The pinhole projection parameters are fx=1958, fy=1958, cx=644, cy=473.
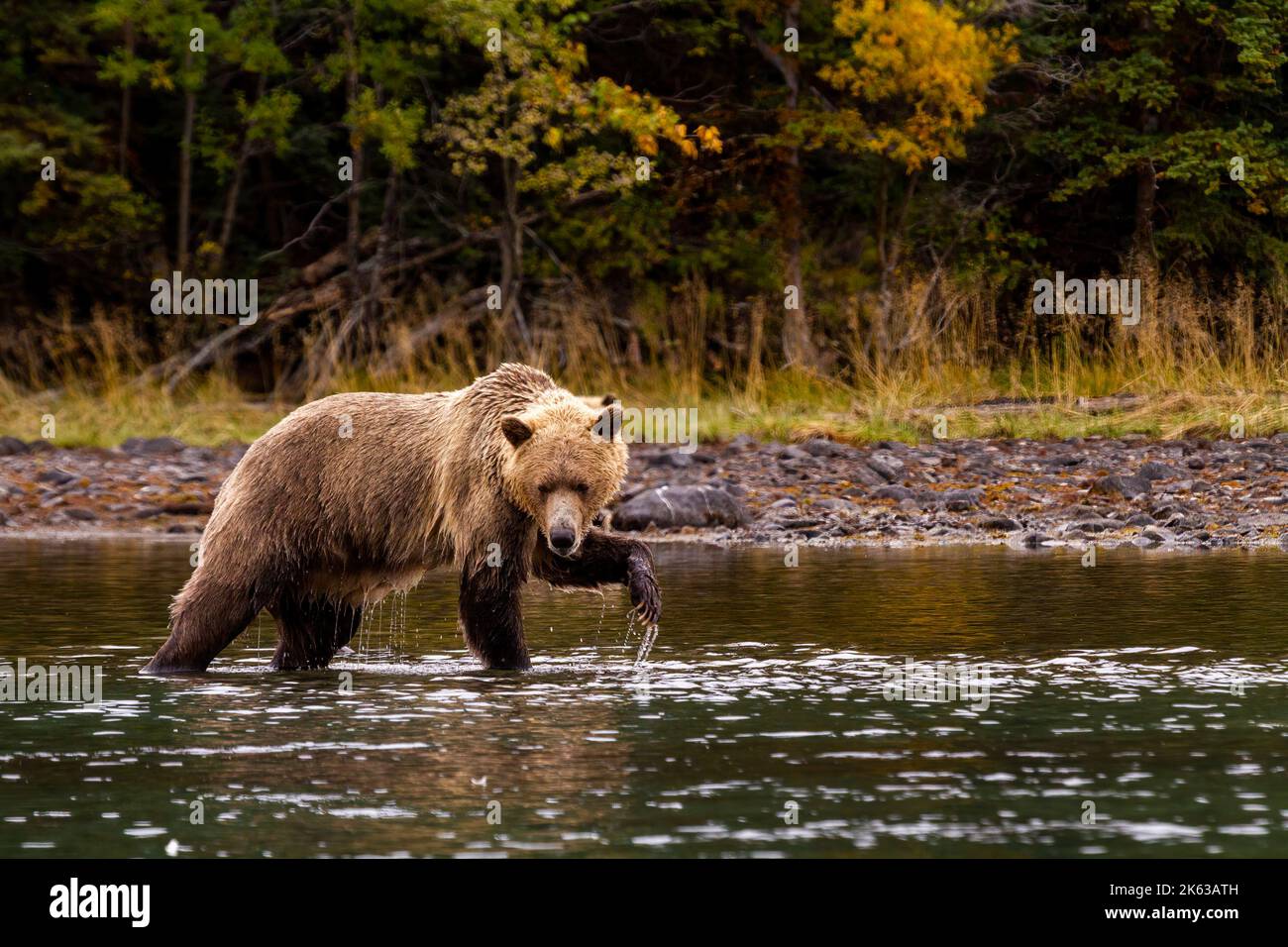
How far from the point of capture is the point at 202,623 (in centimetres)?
895

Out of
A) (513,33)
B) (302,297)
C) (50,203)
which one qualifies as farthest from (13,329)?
(513,33)

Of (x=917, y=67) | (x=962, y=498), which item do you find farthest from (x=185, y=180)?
(x=962, y=498)

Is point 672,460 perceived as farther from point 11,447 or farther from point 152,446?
point 11,447

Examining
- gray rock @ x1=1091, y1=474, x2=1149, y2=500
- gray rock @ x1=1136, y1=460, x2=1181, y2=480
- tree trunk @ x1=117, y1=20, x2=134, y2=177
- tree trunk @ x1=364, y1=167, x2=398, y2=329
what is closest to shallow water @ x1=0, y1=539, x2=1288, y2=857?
gray rock @ x1=1091, y1=474, x2=1149, y2=500

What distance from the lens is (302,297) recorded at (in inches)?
979

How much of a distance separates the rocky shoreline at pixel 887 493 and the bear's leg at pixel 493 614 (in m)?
6.48

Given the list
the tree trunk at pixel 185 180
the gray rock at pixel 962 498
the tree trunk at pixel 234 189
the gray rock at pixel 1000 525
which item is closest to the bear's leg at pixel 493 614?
the gray rock at pixel 1000 525

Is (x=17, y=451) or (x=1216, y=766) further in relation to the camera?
(x=17, y=451)

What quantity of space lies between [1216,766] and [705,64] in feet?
65.8

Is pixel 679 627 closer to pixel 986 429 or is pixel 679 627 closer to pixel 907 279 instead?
pixel 986 429

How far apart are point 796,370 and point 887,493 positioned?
5574 millimetres

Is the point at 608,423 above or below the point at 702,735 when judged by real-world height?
above

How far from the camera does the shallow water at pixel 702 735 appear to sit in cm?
574

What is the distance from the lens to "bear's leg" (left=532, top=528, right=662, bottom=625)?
9.00m
